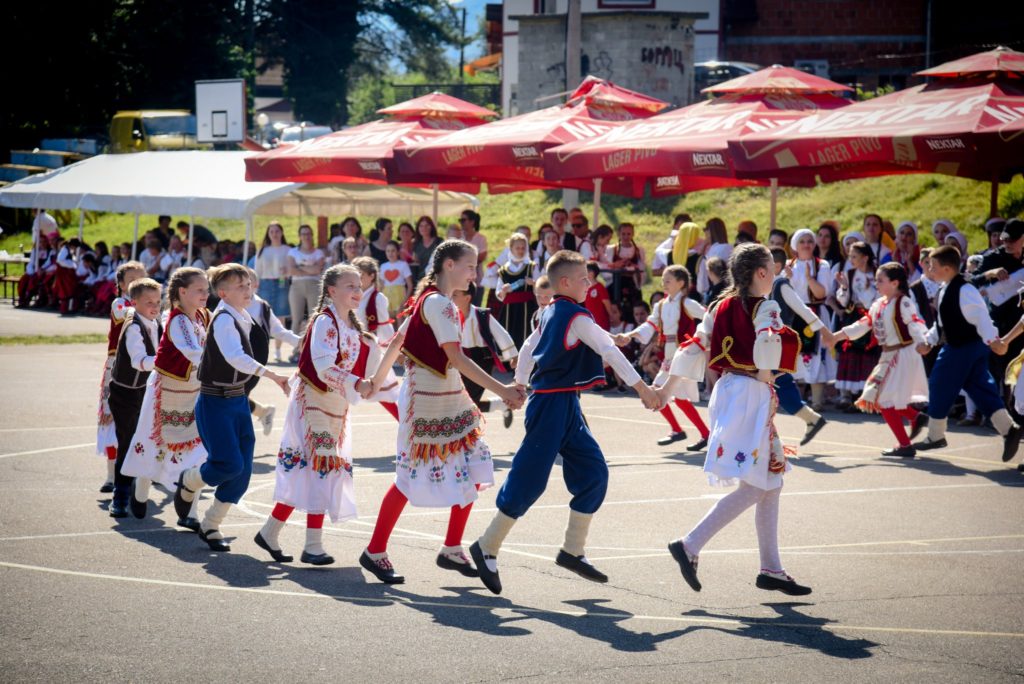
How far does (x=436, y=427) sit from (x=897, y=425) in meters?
5.95

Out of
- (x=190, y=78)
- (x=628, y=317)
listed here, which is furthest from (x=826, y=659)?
(x=190, y=78)

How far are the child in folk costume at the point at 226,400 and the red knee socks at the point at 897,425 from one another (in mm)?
6209

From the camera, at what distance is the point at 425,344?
291 inches

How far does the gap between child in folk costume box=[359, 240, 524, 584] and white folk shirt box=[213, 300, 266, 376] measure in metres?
0.93

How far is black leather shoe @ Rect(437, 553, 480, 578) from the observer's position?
24.5 ft

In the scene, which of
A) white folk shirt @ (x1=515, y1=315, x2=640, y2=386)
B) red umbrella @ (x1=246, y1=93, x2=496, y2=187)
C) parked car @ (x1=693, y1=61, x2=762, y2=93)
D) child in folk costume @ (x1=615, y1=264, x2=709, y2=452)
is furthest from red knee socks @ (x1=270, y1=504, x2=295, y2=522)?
parked car @ (x1=693, y1=61, x2=762, y2=93)

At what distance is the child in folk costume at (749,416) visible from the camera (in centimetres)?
705

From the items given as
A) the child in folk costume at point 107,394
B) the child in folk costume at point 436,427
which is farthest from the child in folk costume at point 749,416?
the child in folk costume at point 107,394

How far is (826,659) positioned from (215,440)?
3884 millimetres

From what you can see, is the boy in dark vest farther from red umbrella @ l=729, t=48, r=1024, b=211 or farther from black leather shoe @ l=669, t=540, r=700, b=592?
black leather shoe @ l=669, t=540, r=700, b=592

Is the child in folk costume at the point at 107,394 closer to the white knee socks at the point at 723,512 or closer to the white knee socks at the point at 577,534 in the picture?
the white knee socks at the point at 577,534

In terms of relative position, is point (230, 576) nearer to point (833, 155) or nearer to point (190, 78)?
point (833, 155)

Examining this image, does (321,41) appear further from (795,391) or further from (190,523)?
(190,523)

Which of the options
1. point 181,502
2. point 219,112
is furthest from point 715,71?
point 181,502
